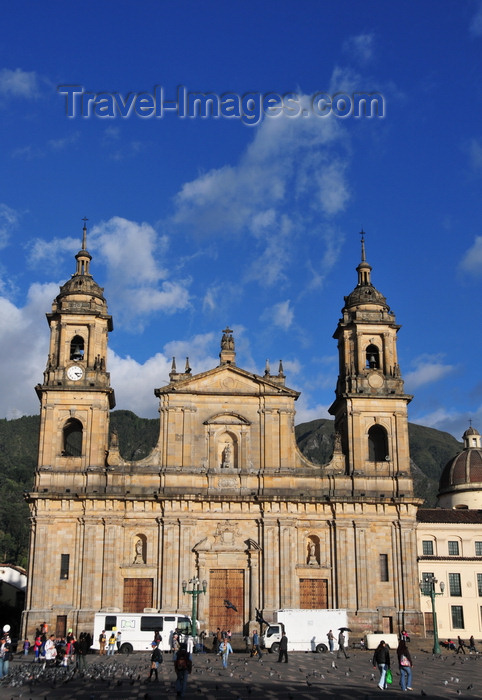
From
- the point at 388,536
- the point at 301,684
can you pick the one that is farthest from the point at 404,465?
the point at 301,684

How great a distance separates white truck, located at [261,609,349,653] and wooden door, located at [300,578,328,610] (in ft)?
16.8

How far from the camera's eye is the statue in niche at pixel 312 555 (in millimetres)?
49562

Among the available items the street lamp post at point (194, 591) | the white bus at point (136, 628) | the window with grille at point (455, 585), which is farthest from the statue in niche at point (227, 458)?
the window with grille at point (455, 585)

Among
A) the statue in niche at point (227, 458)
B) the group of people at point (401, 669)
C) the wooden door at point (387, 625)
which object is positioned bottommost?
the group of people at point (401, 669)

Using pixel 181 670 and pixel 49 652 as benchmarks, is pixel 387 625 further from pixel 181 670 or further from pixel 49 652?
pixel 181 670

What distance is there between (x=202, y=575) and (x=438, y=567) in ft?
58.7

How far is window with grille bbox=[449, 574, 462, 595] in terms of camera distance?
56.8 m

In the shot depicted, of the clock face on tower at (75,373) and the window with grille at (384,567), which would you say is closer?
the window with grille at (384,567)

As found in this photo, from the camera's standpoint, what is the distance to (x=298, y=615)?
142 feet

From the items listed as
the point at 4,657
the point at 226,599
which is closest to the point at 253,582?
the point at 226,599

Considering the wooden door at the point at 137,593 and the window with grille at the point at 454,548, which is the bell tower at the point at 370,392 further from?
the wooden door at the point at 137,593

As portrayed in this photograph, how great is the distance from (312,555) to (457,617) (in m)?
13.3

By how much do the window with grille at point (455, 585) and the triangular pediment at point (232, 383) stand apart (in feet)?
56.4

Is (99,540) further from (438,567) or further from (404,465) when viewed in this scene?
(438,567)
